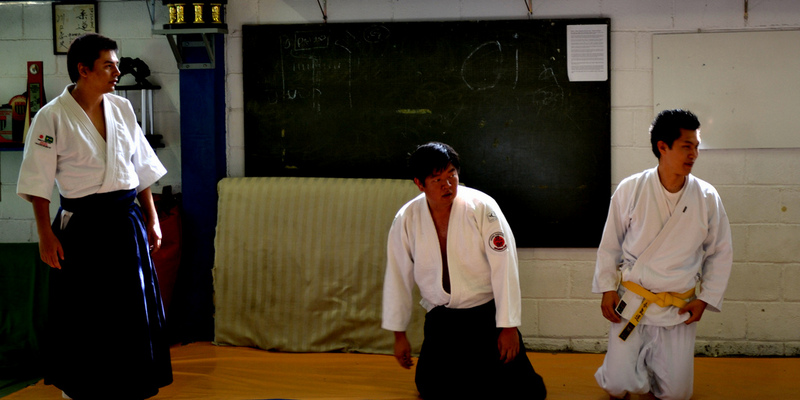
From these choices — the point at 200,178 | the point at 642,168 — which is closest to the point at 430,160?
the point at 642,168

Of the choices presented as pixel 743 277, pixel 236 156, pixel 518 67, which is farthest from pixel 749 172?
pixel 236 156

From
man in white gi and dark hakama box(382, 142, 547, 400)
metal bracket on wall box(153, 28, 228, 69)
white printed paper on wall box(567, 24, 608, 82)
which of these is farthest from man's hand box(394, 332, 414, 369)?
metal bracket on wall box(153, 28, 228, 69)

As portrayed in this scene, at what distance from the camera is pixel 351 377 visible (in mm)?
3223

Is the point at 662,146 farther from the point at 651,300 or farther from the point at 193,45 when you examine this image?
the point at 193,45

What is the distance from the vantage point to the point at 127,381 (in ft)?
8.54

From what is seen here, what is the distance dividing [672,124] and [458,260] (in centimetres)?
95

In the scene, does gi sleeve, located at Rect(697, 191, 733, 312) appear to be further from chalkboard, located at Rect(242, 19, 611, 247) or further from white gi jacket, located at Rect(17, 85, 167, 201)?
white gi jacket, located at Rect(17, 85, 167, 201)

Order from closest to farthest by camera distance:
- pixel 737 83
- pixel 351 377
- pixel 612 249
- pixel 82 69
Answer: pixel 82 69
pixel 612 249
pixel 351 377
pixel 737 83

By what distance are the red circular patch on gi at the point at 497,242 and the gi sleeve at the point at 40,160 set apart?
1602 mm

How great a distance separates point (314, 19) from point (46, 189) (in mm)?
1661

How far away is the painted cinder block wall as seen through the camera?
350cm

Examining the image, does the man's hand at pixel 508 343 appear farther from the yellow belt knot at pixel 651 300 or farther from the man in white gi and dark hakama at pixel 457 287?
the yellow belt knot at pixel 651 300

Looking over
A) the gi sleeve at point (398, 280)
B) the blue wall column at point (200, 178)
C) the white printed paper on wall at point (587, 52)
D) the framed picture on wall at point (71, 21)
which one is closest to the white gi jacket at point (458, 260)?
the gi sleeve at point (398, 280)

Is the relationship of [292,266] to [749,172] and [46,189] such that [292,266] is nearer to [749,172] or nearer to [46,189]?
[46,189]
